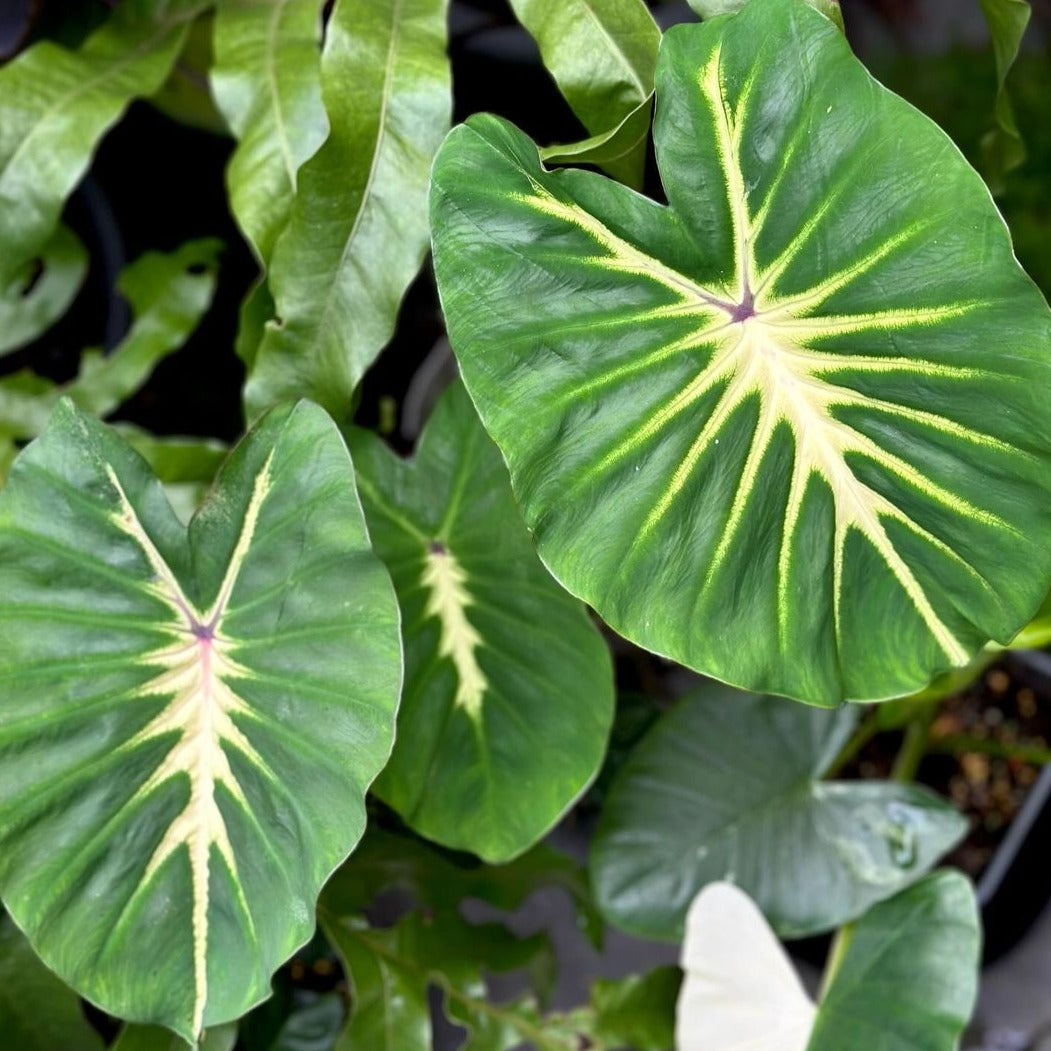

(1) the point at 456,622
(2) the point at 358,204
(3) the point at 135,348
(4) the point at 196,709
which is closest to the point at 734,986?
(1) the point at 456,622

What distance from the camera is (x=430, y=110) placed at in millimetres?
695

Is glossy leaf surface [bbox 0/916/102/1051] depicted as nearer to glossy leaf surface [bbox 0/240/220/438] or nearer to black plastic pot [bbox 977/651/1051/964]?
glossy leaf surface [bbox 0/240/220/438]

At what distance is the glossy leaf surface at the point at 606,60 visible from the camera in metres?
0.64

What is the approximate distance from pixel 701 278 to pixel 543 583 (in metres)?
0.23

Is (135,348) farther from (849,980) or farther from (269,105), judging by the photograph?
(849,980)

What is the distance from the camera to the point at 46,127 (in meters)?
0.81

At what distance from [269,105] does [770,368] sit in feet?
1.34

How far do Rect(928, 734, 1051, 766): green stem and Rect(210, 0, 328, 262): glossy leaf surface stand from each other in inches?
32.3

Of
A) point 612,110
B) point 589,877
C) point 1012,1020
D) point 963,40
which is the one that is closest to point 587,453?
point 612,110

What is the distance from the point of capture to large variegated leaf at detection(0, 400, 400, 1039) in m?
0.59

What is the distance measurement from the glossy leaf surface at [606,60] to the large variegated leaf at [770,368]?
11cm

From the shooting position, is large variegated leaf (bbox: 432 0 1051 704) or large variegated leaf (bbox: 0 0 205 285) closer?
large variegated leaf (bbox: 432 0 1051 704)

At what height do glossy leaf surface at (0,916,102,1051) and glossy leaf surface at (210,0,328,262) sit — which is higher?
glossy leaf surface at (210,0,328,262)

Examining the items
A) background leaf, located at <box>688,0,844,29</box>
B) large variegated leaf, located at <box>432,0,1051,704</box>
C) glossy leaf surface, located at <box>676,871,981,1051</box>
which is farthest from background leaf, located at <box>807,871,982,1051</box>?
background leaf, located at <box>688,0,844,29</box>
